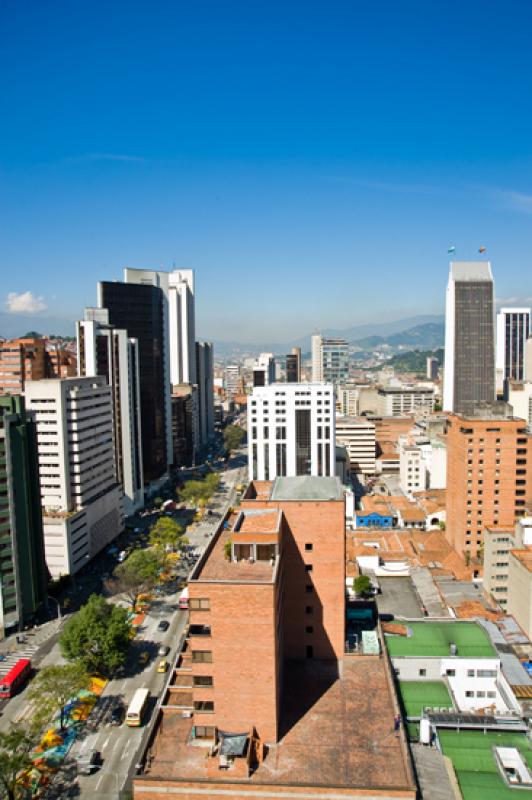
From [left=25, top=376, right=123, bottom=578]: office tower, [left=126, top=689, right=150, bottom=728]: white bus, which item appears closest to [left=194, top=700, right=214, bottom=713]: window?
[left=126, top=689, right=150, bottom=728]: white bus

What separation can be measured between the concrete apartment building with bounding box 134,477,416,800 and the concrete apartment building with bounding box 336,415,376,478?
7861 cm

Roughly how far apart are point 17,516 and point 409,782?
36.3 meters

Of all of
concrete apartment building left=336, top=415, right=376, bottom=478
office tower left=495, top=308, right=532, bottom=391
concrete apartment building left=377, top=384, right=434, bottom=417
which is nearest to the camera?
concrete apartment building left=336, top=415, right=376, bottom=478

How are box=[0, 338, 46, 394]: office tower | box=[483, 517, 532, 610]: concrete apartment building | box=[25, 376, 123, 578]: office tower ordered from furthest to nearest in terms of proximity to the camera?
box=[0, 338, 46, 394]: office tower → box=[25, 376, 123, 578]: office tower → box=[483, 517, 532, 610]: concrete apartment building

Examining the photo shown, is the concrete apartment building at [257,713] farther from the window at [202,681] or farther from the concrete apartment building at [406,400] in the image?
the concrete apartment building at [406,400]

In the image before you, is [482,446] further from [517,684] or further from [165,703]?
[165,703]

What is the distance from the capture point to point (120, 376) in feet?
262

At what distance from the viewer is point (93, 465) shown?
6331 centimetres

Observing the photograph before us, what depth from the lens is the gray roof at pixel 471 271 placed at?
443 ft

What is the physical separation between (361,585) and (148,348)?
58.6m

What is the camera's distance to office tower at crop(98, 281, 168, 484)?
92.1 m

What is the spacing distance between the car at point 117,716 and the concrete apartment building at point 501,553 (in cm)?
3221

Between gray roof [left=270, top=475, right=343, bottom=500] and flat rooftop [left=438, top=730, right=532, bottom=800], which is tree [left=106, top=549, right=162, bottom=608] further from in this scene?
flat rooftop [left=438, top=730, right=532, bottom=800]

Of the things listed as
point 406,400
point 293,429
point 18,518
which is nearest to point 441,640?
point 18,518
